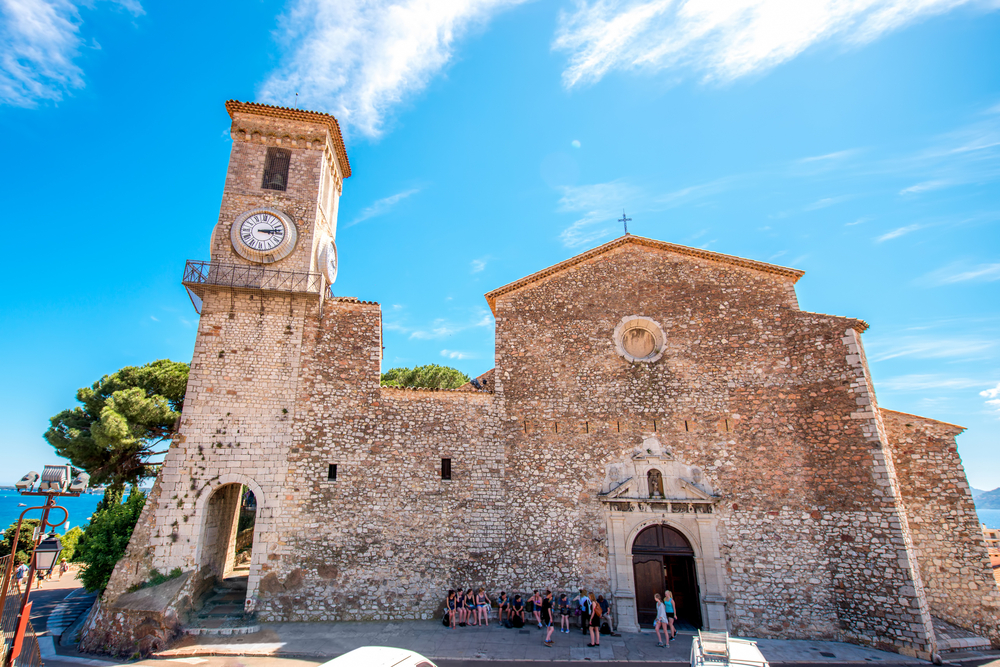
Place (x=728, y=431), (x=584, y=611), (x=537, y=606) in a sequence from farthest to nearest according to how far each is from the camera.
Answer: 1. (x=728, y=431)
2. (x=537, y=606)
3. (x=584, y=611)

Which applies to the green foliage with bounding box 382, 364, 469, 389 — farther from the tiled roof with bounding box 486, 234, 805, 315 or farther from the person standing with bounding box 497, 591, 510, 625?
the person standing with bounding box 497, 591, 510, 625

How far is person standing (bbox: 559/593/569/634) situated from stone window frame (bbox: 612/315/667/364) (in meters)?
7.02

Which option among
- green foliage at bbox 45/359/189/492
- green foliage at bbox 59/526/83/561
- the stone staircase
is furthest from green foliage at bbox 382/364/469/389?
green foliage at bbox 59/526/83/561

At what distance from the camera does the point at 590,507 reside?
46.1 ft

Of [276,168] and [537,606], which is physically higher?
[276,168]

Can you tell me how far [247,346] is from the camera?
14.8 metres

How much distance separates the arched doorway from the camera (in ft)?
44.1

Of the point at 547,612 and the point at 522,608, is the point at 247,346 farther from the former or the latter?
the point at 547,612

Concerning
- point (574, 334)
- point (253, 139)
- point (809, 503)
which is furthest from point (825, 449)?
point (253, 139)

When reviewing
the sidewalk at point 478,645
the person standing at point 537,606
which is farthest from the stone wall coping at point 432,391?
the sidewalk at point 478,645

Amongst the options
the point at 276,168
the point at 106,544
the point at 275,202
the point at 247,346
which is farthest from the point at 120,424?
the point at 276,168

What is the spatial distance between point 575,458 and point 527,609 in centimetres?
427

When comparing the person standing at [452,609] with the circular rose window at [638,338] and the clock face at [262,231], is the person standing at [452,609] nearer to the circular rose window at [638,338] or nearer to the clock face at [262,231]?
the circular rose window at [638,338]

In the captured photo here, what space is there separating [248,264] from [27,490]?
8598 mm
